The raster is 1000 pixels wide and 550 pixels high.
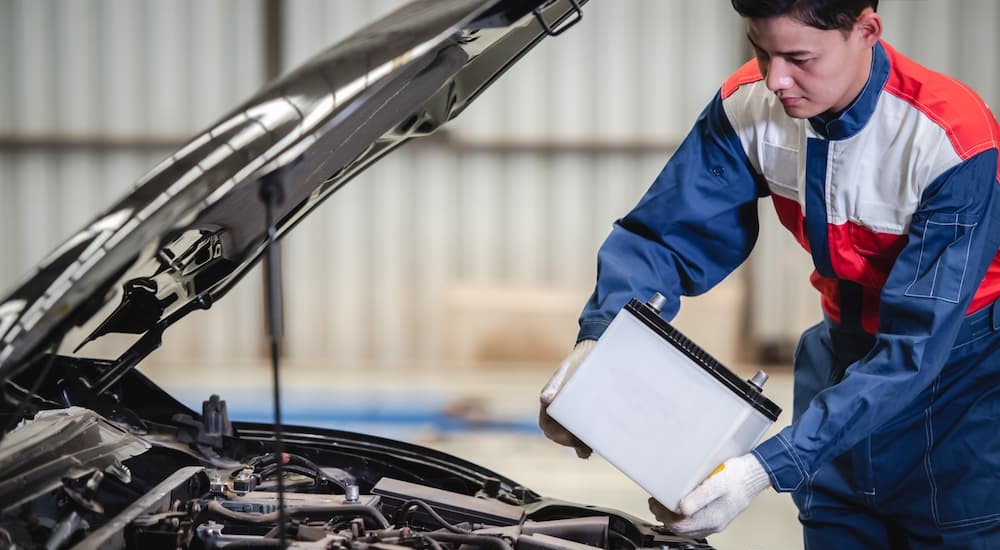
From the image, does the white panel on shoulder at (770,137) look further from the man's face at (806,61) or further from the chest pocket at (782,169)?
the man's face at (806,61)

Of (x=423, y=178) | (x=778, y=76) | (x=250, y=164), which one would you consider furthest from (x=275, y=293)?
(x=423, y=178)

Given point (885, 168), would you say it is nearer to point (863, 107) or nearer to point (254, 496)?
point (863, 107)

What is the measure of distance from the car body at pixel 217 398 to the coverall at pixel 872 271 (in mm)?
352

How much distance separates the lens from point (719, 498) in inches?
51.4

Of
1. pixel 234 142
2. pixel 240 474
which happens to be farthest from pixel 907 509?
pixel 234 142

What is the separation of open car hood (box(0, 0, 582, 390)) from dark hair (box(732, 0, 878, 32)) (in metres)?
0.30

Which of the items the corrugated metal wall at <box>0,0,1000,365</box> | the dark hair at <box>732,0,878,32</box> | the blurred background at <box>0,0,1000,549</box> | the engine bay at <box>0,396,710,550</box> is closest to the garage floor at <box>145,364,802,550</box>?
the blurred background at <box>0,0,1000,549</box>

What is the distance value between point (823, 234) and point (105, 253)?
3.61 ft

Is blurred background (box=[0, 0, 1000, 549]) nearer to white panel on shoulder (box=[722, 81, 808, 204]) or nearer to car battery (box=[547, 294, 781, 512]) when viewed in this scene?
white panel on shoulder (box=[722, 81, 808, 204])

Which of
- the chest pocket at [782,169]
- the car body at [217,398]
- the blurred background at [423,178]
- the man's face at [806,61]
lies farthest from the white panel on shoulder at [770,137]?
the blurred background at [423,178]

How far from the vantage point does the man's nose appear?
53.0 inches

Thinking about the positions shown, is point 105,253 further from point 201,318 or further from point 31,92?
point 31,92

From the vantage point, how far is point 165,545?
128cm

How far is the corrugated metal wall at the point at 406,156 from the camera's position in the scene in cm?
577
